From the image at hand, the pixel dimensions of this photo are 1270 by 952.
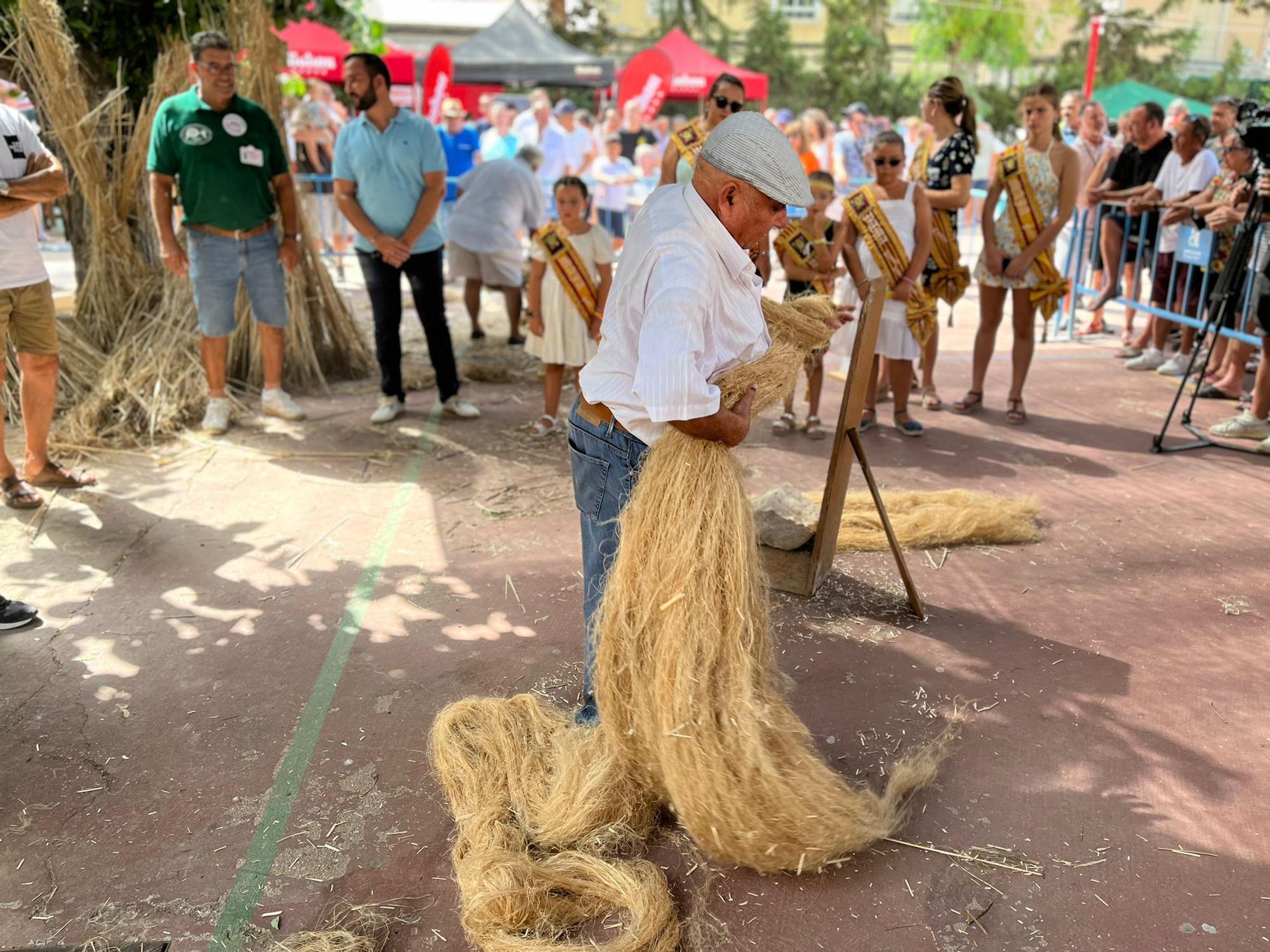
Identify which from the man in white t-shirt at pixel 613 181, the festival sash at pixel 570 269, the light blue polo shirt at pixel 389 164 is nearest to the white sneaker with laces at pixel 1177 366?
the festival sash at pixel 570 269

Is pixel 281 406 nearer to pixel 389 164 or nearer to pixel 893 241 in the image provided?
pixel 389 164

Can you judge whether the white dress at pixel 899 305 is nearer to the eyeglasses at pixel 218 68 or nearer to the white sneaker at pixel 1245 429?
the white sneaker at pixel 1245 429

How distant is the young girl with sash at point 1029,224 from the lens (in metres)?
6.02

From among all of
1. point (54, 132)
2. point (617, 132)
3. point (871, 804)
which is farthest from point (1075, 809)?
point (617, 132)

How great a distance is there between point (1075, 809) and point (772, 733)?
1.00 m

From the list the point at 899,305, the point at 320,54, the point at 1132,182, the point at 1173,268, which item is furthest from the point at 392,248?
the point at 320,54

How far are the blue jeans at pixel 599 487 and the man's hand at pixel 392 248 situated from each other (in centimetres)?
354

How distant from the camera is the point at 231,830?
273 centimetres

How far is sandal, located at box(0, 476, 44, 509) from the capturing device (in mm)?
4883

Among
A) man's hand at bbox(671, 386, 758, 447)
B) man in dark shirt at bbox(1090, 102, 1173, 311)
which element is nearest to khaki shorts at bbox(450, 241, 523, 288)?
man in dark shirt at bbox(1090, 102, 1173, 311)

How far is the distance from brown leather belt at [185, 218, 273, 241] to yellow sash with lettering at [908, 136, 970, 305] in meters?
4.05

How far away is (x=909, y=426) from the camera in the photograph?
6227 mm

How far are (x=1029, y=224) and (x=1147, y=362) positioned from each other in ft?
9.02

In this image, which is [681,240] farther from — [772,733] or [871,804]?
[871,804]
